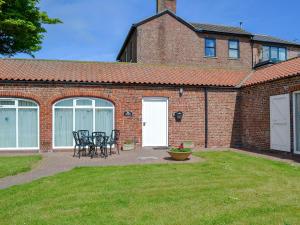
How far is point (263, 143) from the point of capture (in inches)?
551

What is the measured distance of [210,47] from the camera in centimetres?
2652

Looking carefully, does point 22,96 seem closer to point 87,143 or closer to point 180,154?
point 87,143

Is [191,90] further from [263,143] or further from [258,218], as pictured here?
[258,218]

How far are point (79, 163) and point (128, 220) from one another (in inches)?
233

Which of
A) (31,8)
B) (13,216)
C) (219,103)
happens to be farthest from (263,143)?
(31,8)

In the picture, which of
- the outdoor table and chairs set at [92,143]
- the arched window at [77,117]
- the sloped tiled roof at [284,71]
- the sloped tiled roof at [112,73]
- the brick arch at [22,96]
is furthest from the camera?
the sloped tiled roof at [112,73]

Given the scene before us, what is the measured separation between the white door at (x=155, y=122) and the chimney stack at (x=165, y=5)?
45.2 ft

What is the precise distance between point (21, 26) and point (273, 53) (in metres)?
23.6

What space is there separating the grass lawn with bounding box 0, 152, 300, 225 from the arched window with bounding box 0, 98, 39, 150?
18.6 ft

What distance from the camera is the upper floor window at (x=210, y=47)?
26438 millimetres

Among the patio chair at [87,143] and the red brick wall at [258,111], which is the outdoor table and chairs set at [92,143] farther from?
the red brick wall at [258,111]

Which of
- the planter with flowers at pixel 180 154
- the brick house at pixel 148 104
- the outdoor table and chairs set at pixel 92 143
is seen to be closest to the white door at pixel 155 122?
the brick house at pixel 148 104

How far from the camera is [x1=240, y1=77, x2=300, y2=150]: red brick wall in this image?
1293 cm

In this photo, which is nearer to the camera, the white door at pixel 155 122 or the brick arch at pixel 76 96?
the brick arch at pixel 76 96
